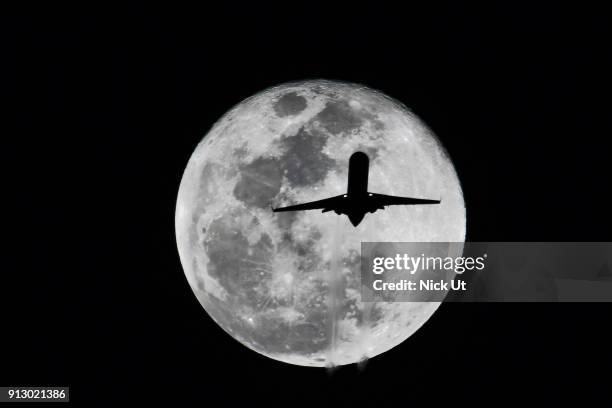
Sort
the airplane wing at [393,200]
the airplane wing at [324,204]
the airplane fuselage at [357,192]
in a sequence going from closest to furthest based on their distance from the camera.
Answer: the airplane fuselage at [357,192] → the airplane wing at [324,204] → the airplane wing at [393,200]

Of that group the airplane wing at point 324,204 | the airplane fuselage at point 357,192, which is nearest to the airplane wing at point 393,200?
the airplane fuselage at point 357,192

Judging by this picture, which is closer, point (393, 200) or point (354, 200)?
point (354, 200)

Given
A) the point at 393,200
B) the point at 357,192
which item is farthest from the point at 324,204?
the point at 393,200

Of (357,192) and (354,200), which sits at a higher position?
(357,192)

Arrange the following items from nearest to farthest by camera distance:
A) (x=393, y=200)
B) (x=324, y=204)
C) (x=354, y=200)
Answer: (x=354, y=200), (x=324, y=204), (x=393, y=200)

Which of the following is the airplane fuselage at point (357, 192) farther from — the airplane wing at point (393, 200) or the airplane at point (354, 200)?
the airplane wing at point (393, 200)

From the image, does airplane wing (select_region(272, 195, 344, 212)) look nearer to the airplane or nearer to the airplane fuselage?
the airplane

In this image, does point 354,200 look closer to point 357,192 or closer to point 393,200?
point 357,192

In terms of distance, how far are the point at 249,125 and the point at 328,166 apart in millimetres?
2641

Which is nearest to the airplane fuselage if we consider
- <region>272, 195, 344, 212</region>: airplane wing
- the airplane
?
the airplane

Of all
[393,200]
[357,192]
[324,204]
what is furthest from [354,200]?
[393,200]

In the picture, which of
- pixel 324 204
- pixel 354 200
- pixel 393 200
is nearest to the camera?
pixel 354 200

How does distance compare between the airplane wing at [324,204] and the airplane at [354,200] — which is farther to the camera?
the airplane wing at [324,204]

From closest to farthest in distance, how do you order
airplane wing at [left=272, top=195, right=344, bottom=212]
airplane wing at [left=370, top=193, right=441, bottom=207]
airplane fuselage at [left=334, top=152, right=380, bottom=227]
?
1. airplane fuselage at [left=334, top=152, right=380, bottom=227]
2. airplane wing at [left=272, top=195, right=344, bottom=212]
3. airplane wing at [left=370, top=193, right=441, bottom=207]
